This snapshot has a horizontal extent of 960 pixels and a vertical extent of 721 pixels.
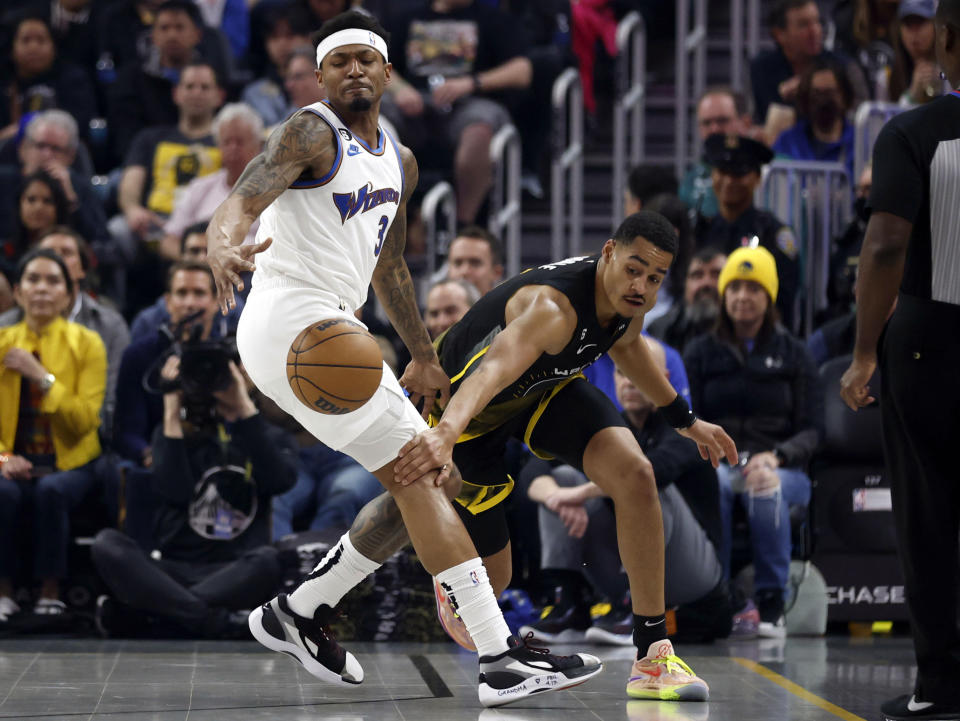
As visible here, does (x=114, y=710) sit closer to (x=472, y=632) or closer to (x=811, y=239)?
(x=472, y=632)

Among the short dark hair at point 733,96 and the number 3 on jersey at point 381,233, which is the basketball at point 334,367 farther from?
the short dark hair at point 733,96

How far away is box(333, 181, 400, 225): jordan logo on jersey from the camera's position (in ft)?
14.6

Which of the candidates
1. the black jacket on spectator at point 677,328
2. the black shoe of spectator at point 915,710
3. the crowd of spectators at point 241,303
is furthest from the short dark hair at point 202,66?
the black shoe of spectator at point 915,710

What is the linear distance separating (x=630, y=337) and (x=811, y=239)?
170 inches

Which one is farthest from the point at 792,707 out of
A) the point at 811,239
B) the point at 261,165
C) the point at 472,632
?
the point at 811,239

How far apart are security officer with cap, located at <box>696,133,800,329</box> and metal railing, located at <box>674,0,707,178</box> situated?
186cm

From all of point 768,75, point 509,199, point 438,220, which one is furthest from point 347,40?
point 768,75

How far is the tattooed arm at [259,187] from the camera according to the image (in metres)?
3.82

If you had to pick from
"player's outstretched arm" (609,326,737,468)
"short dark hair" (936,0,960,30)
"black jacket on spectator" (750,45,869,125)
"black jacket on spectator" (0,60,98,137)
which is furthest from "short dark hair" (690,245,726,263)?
"black jacket on spectator" (0,60,98,137)

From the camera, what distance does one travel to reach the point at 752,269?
23.7 feet

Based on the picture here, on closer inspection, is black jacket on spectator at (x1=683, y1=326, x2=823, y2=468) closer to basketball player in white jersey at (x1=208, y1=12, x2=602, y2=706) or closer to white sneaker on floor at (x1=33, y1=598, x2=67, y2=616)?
basketball player in white jersey at (x1=208, y1=12, x2=602, y2=706)

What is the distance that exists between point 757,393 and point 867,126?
2.48 metres

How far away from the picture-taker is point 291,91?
959cm

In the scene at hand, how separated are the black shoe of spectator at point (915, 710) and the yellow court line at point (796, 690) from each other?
0.13 meters
